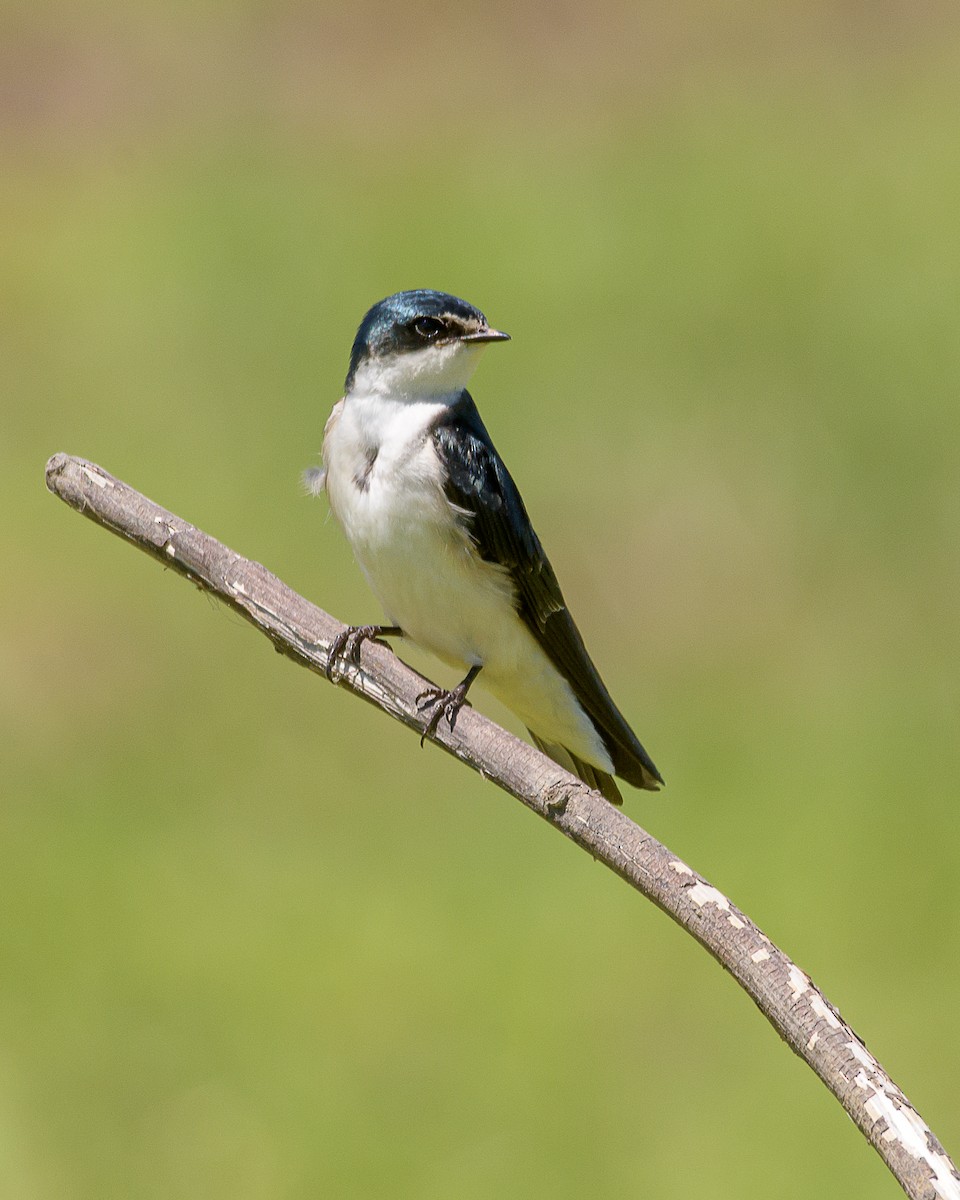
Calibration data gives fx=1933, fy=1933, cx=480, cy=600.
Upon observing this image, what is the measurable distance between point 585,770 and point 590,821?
1.18 meters

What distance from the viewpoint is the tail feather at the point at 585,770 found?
13.0 ft

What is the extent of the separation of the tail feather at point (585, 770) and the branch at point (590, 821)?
672 mm

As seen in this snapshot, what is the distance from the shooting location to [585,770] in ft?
13.3

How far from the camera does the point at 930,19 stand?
1166 cm

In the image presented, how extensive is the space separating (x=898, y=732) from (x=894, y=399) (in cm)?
188

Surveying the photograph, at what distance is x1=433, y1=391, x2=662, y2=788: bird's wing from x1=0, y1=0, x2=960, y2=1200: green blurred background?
6.14ft

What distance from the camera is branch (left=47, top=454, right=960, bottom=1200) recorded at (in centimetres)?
238

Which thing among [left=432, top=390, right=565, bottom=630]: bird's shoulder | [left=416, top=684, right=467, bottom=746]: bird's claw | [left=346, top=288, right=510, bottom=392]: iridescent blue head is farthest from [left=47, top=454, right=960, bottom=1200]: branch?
[left=346, top=288, right=510, bottom=392]: iridescent blue head

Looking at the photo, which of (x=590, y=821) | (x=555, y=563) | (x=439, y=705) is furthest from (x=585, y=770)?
(x=555, y=563)

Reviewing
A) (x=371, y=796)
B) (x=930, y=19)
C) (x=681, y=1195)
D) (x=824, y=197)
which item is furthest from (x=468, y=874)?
(x=930, y=19)

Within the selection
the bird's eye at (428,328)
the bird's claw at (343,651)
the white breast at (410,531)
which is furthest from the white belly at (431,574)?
the bird's claw at (343,651)

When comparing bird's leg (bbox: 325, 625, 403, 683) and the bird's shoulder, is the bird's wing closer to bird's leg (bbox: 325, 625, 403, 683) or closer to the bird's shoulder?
the bird's shoulder

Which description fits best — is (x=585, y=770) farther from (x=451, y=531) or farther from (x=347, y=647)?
(x=347, y=647)

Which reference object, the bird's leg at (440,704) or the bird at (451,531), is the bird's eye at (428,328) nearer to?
the bird at (451,531)
